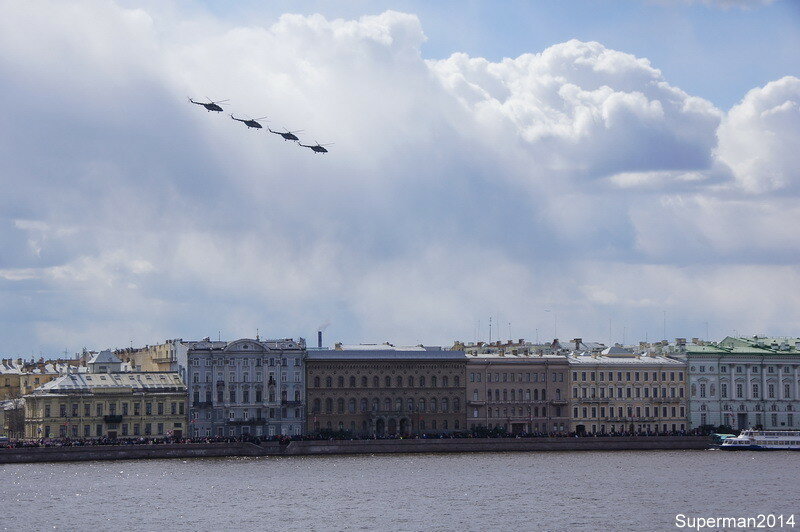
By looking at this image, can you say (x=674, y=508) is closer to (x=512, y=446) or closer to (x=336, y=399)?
(x=512, y=446)

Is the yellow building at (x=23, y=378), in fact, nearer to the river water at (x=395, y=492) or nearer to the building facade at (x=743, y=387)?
the river water at (x=395, y=492)

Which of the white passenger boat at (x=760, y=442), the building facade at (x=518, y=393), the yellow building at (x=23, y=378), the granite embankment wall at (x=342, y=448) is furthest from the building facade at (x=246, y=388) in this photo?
the white passenger boat at (x=760, y=442)

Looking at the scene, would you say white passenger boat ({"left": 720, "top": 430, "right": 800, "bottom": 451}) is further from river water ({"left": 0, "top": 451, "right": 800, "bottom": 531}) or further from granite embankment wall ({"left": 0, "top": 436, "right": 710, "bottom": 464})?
river water ({"left": 0, "top": 451, "right": 800, "bottom": 531})

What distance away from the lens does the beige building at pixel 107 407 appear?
379 ft

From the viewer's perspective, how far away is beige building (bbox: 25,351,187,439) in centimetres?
11550

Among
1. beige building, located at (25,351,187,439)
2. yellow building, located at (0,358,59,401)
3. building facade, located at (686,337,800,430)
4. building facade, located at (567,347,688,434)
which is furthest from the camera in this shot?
yellow building, located at (0,358,59,401)

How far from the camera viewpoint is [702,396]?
13312cm

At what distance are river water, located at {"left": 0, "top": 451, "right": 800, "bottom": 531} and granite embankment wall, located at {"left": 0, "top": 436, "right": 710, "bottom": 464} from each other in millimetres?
1294

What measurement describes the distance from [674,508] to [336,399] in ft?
179

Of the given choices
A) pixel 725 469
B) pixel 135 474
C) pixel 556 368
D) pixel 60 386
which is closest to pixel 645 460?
pixel 725 469

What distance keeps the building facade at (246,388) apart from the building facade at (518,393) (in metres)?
14.5

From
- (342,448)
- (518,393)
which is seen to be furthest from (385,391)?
(342,448)

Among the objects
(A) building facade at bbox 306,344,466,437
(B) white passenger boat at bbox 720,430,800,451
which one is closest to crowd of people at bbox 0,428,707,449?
(A) building facade at bbox 306,344,466,437

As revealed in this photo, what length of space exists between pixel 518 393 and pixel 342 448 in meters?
22.1
